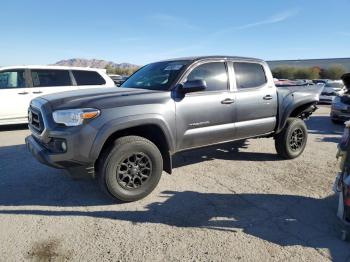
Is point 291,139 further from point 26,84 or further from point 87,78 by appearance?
point 26,84

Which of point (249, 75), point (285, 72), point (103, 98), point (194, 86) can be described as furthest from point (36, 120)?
point (285, 72)

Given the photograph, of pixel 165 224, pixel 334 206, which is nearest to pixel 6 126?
pixel 165 224

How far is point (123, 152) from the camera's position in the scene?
4.24 metres

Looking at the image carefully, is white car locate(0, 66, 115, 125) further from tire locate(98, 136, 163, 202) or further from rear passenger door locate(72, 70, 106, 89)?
tire locate(98, 136, 163, 202)

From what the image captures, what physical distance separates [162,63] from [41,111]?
2.13 meters

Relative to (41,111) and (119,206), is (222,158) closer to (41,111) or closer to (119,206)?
(119,206)

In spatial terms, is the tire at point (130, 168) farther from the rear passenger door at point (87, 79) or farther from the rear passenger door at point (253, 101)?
the rear passenger door at point (87, 79)

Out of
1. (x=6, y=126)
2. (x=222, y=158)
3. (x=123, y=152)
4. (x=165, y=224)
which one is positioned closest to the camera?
(x=165, y=224)

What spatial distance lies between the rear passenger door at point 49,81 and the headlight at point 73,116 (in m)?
6.05

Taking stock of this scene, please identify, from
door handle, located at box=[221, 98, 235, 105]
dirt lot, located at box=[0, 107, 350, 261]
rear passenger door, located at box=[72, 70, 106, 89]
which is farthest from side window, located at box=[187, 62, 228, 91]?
rear passenger door, located at box=[72, 70, 106, 89]

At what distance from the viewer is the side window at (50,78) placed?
31.9ft

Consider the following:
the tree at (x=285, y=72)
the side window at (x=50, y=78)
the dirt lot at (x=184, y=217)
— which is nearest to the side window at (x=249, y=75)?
the dirt lot at (x=184, y=217)

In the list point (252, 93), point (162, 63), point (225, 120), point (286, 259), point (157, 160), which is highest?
point (162, 63)

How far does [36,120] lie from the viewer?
179 inches
